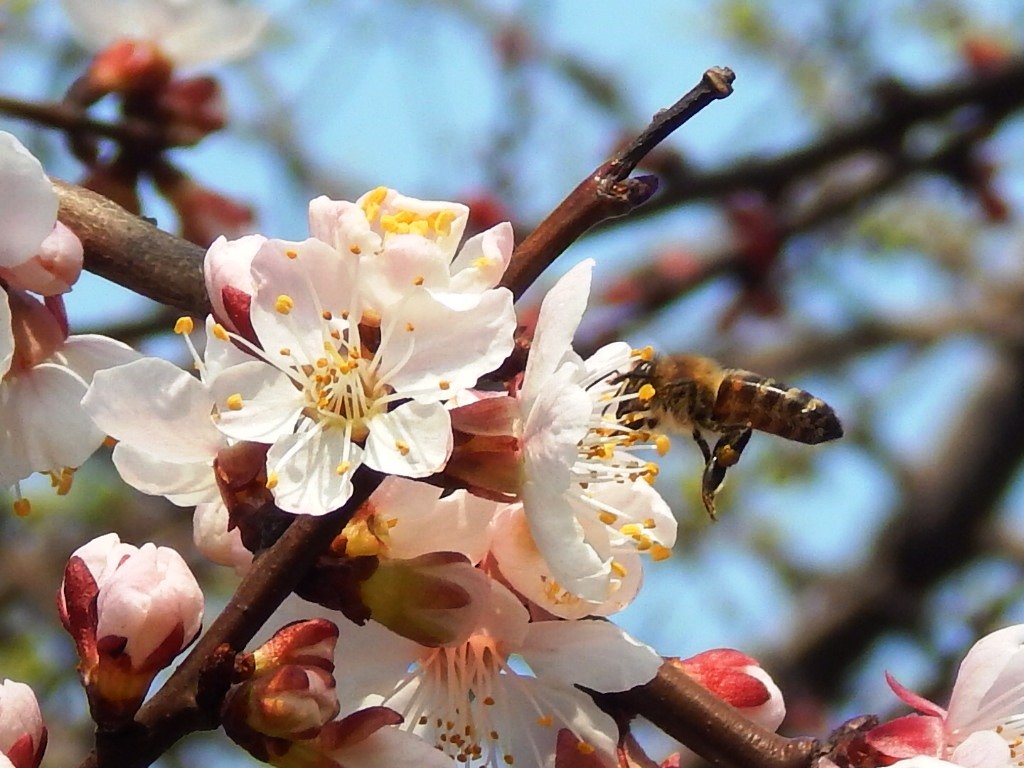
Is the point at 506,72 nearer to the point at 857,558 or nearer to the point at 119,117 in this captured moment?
the point at 857,558

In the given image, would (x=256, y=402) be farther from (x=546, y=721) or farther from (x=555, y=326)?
(x=546, y=721)

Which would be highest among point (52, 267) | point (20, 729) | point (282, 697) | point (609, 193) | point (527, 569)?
point (609, 193)

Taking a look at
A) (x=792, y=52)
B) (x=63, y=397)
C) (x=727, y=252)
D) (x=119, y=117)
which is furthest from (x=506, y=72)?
(x=63, y=397)

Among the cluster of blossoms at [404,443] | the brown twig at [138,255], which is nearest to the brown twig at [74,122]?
the brown twig at [138,255]

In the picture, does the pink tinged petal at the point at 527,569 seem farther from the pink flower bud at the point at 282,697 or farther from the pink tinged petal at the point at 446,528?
the pink flower bud at the point at 282,697

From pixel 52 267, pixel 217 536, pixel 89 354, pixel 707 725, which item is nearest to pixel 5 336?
pixel 52 267
